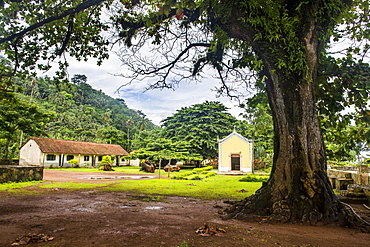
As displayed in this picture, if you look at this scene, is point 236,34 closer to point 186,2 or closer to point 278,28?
point 278,28

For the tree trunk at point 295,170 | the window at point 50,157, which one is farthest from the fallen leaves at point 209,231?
the window at point 50,157

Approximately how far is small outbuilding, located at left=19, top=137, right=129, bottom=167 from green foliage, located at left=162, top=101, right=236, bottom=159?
12155 millimetres

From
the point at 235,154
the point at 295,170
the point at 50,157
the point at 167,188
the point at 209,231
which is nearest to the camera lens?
the point at 209,231

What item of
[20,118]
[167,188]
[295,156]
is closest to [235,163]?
[167,188]

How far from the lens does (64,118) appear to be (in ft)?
172

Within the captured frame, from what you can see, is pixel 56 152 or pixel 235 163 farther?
pixel 56 152

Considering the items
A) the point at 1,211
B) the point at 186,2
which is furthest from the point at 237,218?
the point at 1,211

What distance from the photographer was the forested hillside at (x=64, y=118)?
2549 centimetres

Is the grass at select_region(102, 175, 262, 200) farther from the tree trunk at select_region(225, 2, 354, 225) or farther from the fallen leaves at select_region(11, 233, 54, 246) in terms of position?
the fallen leaves at select_region(11, 233, 54, 246)

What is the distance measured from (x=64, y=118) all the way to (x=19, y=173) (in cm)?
4367

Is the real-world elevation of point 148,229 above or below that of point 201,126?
below

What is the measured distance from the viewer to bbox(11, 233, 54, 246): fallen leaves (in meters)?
3.33

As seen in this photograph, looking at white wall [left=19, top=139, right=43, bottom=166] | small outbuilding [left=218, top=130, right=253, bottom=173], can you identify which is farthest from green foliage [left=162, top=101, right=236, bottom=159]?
white wall [left=19, top=139, right=43, bottom=166]

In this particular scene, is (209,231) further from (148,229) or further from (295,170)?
(295,170)
